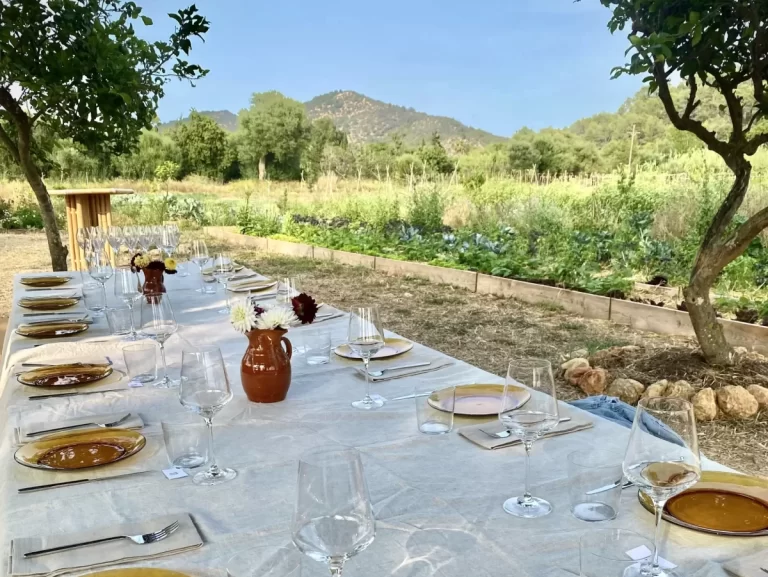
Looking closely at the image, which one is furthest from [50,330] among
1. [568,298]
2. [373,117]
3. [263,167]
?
[373,117]

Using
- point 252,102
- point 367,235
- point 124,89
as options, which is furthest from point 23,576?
point 252,102

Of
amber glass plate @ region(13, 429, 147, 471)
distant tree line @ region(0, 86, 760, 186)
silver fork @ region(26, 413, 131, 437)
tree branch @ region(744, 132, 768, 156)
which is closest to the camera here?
amber glass plate @ region(13, 429, 147, 471)

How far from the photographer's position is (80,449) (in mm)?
1418

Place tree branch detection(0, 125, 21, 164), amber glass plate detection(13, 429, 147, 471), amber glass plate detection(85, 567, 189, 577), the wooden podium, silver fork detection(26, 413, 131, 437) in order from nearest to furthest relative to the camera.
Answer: amber glass plate detection(85, 567, 189, 577) → amber glass plate detection(13, 429, 147, 471) → silver fork detection(26, 413, 131, 437) → tree branch detection(0, 125, 21, 164) → the wooden podium

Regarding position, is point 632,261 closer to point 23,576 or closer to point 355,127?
point 23,576

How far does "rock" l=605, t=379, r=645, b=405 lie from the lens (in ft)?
11.3

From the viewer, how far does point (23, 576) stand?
0.94 metres

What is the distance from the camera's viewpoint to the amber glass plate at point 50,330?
8.14 feet

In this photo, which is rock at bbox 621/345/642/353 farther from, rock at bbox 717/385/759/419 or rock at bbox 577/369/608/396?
rock at bbox 717/385/759/419

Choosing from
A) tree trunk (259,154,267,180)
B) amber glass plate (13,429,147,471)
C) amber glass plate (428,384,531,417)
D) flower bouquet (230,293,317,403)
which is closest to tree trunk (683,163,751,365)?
amber glass plate (428,384,531,417)

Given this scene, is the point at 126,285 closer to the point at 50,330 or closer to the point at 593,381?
the point at 50,330

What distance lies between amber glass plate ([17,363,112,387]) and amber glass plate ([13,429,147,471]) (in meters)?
0.45

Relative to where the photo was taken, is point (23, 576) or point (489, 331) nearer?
point (23, 576)

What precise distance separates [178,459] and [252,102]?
37311 millimetres
